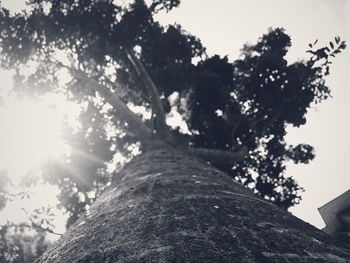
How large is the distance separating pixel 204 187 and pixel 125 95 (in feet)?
32.9

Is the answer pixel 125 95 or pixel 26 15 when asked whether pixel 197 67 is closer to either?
pixel 125 95

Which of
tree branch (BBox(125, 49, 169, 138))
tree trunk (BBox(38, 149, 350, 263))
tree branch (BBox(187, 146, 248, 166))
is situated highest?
tree branch (BBox(125, 49, 169, 138))

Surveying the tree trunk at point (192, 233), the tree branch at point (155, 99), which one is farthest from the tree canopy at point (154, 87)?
the tree trunk at point (192, 233)

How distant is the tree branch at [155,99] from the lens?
29.7 ft

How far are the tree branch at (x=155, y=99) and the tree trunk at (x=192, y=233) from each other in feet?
18.0

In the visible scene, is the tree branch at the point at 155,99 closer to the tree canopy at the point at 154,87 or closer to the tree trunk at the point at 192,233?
the tree canopy at the point at 154,87

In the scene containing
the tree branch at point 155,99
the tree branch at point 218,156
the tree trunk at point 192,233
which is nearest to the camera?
the tree trunk at point 192,233

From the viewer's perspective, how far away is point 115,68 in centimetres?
1207

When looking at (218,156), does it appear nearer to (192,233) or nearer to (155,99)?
(155,99)

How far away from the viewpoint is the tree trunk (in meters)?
1.88

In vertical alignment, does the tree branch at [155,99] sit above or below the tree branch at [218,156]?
above

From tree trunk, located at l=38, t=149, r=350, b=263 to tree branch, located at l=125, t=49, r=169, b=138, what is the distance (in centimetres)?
547

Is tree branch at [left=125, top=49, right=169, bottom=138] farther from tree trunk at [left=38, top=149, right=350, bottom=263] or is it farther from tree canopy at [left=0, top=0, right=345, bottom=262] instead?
tree trunk at [left=38, top=149, right=350, bottom=263]

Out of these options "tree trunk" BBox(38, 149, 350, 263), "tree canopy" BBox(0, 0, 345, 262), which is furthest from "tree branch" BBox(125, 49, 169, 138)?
"tree trunk" BBox(38, 149, 350, 263)
